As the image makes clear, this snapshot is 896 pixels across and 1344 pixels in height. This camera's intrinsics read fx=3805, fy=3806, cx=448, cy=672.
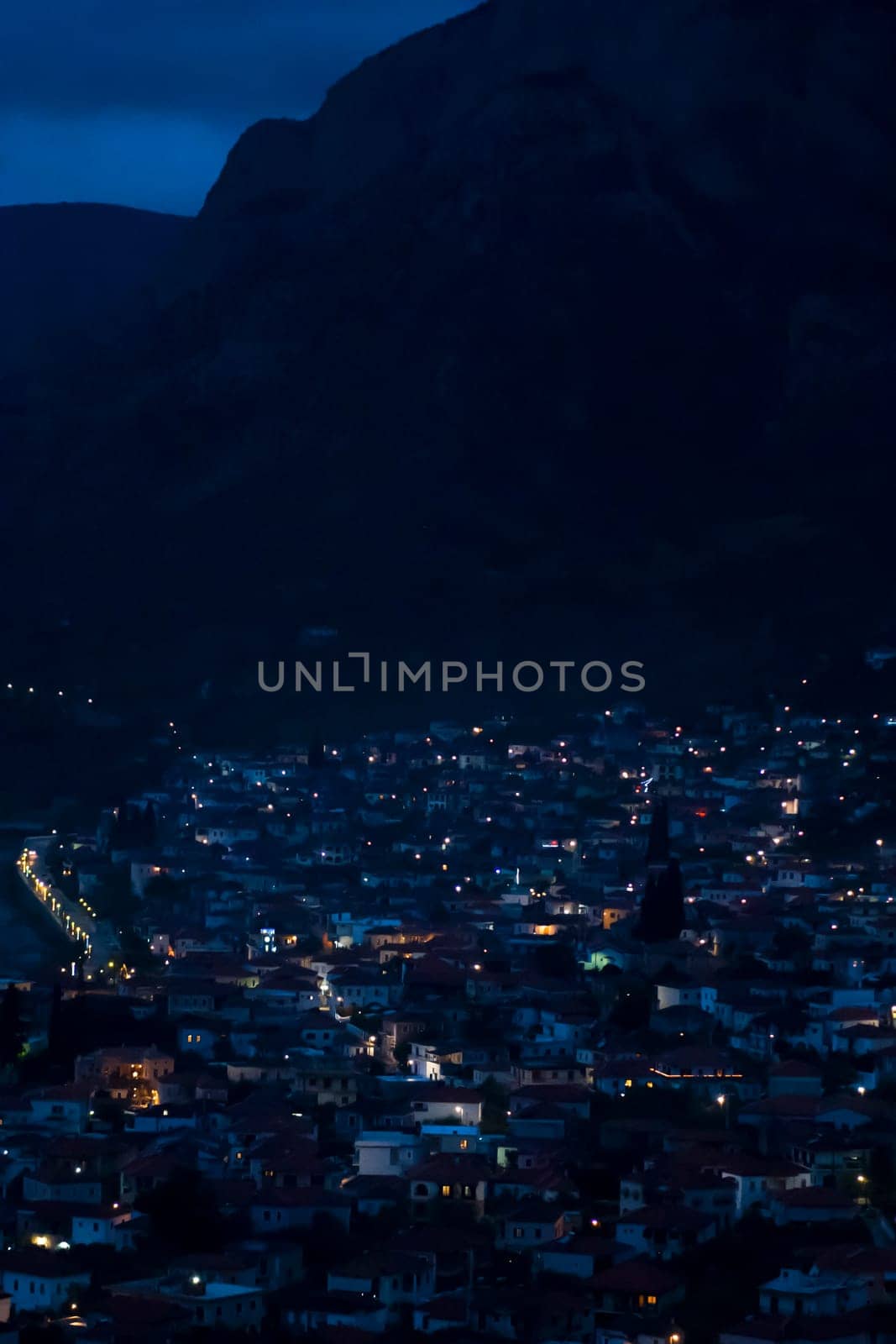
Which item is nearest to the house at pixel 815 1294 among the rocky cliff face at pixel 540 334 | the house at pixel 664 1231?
the house at pixel 664 1231

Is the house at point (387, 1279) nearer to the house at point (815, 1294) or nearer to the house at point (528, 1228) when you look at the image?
the house at point (528, 1228)

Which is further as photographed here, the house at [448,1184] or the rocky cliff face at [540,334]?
the rocky cliff face at [540,334]

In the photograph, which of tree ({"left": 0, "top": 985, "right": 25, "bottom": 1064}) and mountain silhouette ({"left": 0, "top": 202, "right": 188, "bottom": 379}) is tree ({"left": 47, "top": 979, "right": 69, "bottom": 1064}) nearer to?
tree ({"left": 0, "top": 985, "right": 25, "bottom": 1064})

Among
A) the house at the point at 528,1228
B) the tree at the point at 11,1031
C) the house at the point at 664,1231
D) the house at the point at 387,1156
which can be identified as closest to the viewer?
the house at the point at 664,1231

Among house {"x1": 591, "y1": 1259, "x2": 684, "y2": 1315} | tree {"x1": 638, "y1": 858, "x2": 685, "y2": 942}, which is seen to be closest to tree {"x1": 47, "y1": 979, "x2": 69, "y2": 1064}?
tree {"x1": 638, "y1": 858, "x2": 685, "y2": 942}

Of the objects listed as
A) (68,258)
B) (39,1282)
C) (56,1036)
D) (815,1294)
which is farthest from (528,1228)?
(68,258)

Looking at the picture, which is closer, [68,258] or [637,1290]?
[637,1290]

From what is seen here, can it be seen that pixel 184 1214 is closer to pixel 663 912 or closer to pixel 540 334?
pixel 663 912

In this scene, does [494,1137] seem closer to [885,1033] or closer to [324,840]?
[885,1033]

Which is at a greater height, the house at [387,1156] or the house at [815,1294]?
the house at [387,1156]

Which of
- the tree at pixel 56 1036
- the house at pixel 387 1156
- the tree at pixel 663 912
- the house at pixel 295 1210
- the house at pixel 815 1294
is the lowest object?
the house at pixel 815 1294
